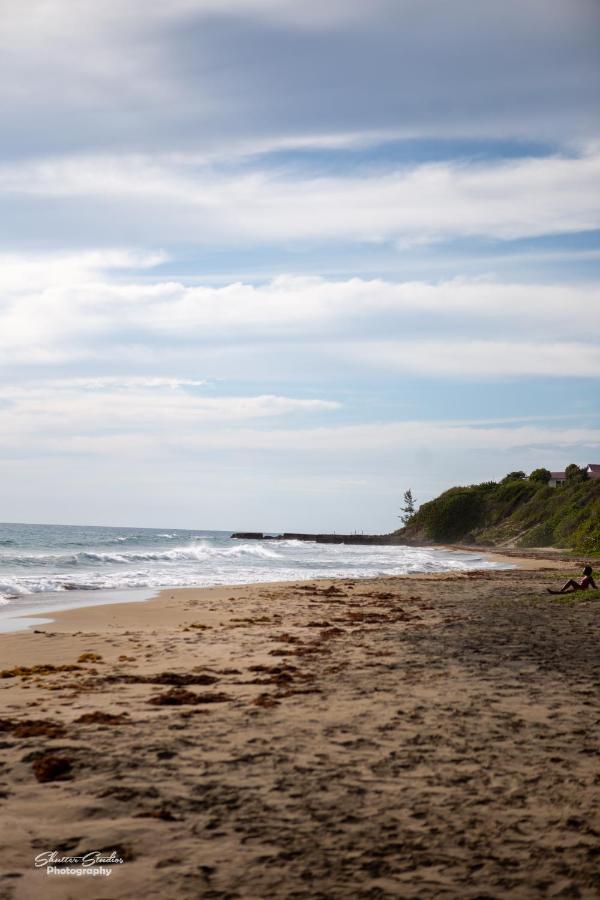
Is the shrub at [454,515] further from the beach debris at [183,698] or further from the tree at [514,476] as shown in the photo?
the beach debris at [183,698]

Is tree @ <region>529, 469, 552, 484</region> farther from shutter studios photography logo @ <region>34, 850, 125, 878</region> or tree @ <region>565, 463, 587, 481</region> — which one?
shutter studios photography logo @ <region>34, 850, 125, 878</region>

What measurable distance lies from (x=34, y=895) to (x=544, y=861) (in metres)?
2.91

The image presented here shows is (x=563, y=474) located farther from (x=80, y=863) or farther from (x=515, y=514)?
(x=80, y=863)

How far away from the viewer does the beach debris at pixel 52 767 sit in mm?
5984

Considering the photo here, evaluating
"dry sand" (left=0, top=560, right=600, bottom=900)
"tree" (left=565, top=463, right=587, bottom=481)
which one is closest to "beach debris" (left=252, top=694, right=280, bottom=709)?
"dry sand" (left=0, top=560, right=600, bottom=900)

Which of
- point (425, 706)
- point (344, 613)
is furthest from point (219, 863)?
point (344, 613)

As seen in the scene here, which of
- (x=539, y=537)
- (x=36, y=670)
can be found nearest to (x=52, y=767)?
(x=36, y=670)

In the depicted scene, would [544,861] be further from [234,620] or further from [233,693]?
[234,620]

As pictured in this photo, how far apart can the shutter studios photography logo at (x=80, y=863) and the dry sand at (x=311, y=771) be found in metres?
0.06

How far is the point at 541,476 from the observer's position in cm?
10681

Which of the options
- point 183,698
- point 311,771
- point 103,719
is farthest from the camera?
point 183,698

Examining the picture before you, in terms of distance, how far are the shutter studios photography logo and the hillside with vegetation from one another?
5710 cm

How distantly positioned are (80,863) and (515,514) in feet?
306

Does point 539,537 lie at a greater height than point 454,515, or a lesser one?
lesser
